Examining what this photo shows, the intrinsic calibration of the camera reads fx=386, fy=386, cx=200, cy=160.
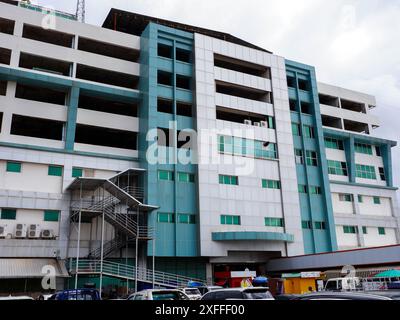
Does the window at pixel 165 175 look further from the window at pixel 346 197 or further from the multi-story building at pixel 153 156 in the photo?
the window at pixel 346 197

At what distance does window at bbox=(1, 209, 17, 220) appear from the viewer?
106ft

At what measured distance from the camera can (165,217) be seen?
121 ft

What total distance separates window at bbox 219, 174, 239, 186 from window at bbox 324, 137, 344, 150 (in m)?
17.8

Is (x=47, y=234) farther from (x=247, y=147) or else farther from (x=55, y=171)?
(x=247, y=147)

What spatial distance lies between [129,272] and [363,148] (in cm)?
3825

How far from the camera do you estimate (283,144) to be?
44.9 meters

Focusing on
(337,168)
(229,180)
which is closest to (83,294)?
(229,180)

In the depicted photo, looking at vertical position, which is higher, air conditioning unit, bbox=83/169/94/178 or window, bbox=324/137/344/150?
window, bbox=324/137/344/150

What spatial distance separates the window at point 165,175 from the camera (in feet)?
124

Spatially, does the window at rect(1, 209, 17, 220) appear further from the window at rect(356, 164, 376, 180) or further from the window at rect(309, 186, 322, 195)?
the window at rect(356, 164, 376, 180)

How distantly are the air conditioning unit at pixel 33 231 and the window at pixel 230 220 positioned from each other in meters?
17.2

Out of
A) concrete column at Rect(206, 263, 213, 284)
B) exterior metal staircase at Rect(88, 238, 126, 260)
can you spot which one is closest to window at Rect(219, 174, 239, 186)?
concrete column at Rect(206, 263, 213, 284)

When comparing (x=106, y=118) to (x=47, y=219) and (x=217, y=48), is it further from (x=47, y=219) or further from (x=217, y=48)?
(x=217, y=48)
